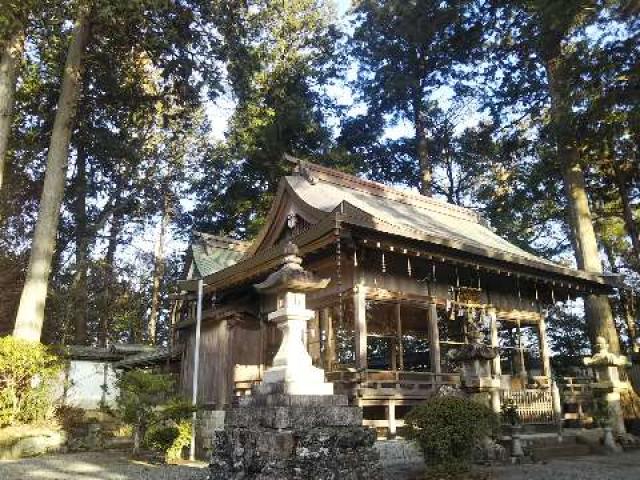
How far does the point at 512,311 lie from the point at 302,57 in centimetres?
1640

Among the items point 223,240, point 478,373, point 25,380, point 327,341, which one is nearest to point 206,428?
point 327,341

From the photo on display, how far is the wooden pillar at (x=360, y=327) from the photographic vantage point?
10.7m

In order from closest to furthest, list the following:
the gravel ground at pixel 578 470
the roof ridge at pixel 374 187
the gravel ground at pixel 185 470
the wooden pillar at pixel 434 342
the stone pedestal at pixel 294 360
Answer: the stone pedestal at pixel 294 360 < the gravel ground at pixel 578 470 < the gravel ground at pixel 185 470 < the wooden pillar at pixel 434 342 < the roof ridge at pixel 374 187

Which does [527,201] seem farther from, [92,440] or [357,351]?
[92,440]

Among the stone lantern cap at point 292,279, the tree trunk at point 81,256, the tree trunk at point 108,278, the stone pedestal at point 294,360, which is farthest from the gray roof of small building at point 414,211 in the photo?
the tree trunk at point 108,278

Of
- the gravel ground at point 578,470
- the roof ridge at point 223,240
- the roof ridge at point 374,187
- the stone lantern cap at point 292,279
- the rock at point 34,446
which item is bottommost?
the gravel ground at point 578,470

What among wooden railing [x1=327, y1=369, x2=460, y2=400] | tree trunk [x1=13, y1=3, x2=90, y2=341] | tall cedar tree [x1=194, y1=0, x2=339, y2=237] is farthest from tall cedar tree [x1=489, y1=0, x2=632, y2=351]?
tree trunk [x1=13, y1=3, x2=90, y2=341]

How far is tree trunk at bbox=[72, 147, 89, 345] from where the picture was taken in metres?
24.0

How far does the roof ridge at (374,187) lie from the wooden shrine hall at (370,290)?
0.04 metres

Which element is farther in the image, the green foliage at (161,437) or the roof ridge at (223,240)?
the roof ridge at (223,240)

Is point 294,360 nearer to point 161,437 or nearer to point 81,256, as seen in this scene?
point 161,437

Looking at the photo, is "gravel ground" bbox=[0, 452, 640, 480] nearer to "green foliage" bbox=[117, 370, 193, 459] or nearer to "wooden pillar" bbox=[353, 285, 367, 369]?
"green foliage" bbox=[117, 370, 193, 459]

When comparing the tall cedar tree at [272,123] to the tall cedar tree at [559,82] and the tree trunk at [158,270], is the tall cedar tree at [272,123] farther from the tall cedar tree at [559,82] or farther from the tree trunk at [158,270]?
the tall cedar tree at [559,82]

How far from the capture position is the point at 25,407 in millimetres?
11961
